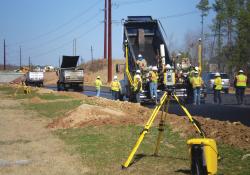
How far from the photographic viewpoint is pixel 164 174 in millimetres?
8750

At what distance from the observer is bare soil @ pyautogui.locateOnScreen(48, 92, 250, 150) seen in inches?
455

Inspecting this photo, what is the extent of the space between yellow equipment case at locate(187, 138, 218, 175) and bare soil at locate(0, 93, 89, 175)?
100 inches

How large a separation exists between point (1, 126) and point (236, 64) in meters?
42.1

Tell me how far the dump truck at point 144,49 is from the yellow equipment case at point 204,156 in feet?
49.8

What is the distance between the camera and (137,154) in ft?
34.8

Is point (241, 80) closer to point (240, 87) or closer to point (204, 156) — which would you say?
point (240, 87)

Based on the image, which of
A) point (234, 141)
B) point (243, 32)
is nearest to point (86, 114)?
point (234, 141)

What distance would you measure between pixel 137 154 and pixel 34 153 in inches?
106

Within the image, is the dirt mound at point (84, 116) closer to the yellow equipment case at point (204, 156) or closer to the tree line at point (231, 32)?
the yellow equipment case at point (204, 156)

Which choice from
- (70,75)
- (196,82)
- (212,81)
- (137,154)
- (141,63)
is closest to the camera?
(137,154)

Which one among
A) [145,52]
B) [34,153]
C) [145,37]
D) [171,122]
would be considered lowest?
[34,153]

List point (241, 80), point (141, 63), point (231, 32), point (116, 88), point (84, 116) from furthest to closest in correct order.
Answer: point (231, 32) < point (116, 88) < point (241, 80) < point (141, 63) < point (84, 116)

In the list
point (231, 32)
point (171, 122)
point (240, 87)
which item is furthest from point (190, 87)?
point (231, 32)

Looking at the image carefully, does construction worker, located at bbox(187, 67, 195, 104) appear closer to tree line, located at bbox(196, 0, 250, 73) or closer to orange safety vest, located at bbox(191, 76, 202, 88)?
orange safety vest, located at bbox(191, 76, 202, 88)
